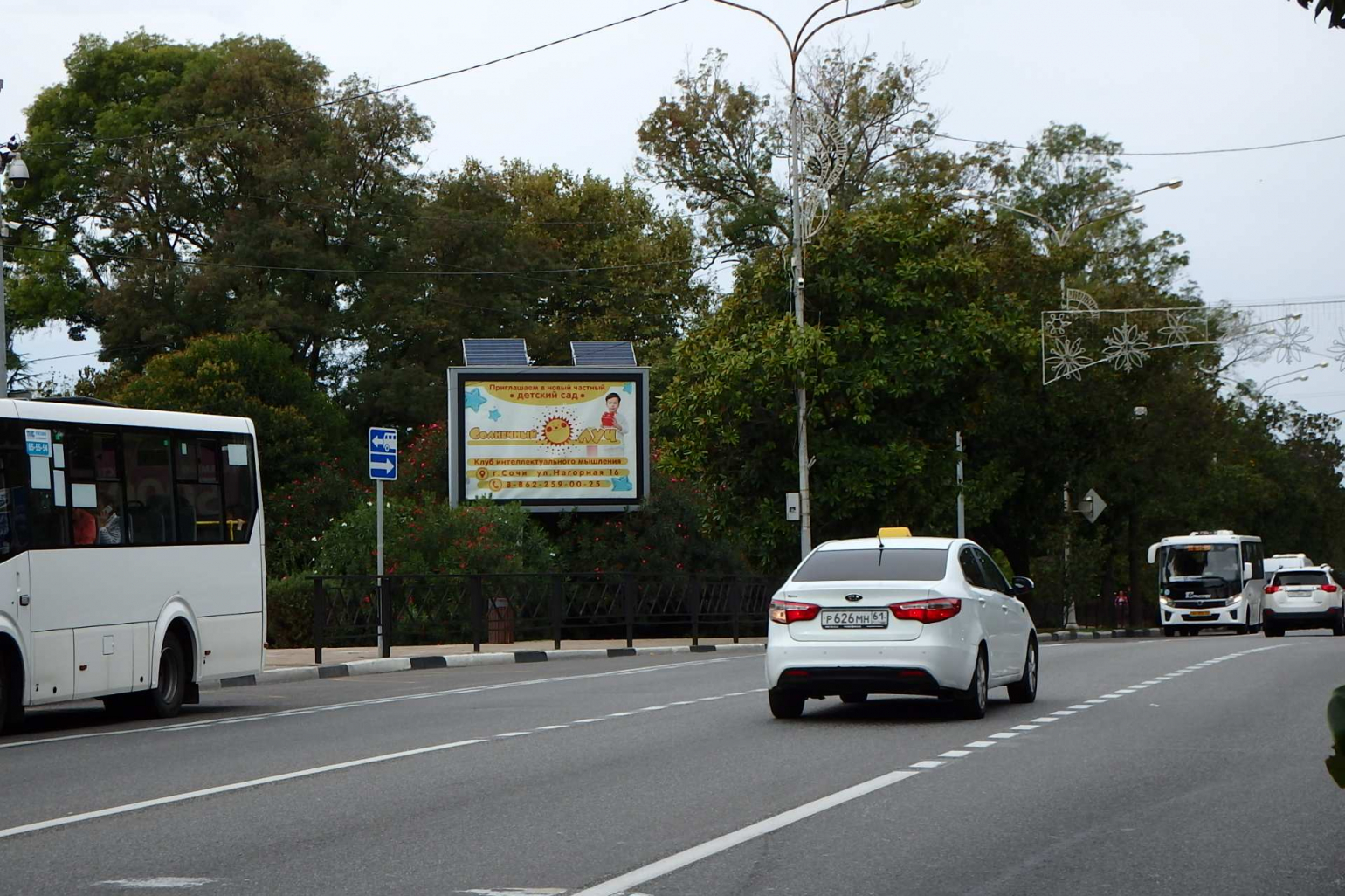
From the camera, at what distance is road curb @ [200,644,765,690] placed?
23.6 meters

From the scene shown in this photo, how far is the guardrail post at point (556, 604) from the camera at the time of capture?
30906 millimetres

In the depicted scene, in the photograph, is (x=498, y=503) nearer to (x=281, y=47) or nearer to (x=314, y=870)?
(x=281, y=47)

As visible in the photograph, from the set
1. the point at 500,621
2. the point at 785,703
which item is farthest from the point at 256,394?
the point at 785,703

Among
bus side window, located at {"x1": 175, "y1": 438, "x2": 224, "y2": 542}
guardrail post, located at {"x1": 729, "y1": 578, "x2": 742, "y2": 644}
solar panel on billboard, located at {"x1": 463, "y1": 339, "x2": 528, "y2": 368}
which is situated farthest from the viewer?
solar panel on billboard, located at {"x1": 463, "y1": 339, "x2": 528, "y2": 368}

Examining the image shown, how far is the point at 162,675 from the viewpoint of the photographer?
1773cm

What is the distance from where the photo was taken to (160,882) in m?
7.61

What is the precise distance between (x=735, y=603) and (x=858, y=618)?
2087cm

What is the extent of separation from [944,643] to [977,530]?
141 ft

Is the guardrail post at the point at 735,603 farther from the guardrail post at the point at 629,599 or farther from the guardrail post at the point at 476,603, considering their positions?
the guardrail post at the point at 476,603

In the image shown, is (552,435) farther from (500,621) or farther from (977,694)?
(977,694)

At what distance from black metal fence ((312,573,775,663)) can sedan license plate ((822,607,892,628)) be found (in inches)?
481

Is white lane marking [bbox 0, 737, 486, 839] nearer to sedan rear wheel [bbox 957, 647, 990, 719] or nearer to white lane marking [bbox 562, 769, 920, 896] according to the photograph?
white lane marking [bbox 562, 769, 920, 896]

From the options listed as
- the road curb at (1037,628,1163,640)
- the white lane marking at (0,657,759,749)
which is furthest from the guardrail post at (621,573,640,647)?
Result: the road curb at (1037,628,1163,640)

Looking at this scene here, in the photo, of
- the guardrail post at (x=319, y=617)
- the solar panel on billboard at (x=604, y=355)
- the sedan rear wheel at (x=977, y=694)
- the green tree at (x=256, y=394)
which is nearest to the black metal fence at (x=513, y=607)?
the guardrail post at (x=319, y=617)
